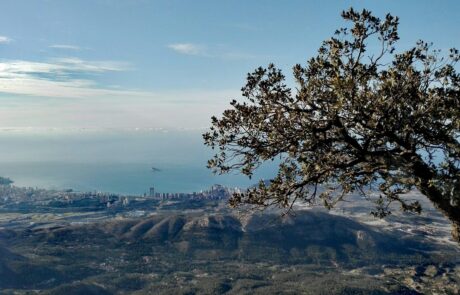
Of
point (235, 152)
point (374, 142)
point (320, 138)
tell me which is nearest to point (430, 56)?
point (374, 142)

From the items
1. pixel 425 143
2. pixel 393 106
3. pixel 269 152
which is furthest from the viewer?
pixel 269 152

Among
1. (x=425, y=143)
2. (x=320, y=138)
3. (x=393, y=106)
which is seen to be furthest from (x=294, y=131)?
(x=425, y=143)

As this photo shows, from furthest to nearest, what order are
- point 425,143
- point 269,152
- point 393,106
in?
point 269,152 → point 425,143 → point 393,106

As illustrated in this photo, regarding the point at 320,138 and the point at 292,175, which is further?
the point at 292,175

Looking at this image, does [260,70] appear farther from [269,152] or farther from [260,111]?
[269,152]

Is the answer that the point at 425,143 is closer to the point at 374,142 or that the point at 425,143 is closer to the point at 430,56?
the point at 374,142

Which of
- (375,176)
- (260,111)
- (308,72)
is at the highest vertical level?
(308,72)

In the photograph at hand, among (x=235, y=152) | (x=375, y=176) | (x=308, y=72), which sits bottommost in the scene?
(x=375, y=176)

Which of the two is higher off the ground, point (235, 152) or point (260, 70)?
point (260, 70)

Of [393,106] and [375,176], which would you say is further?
[375,176]
